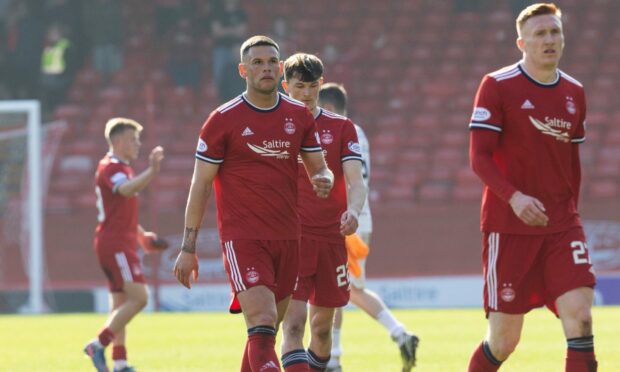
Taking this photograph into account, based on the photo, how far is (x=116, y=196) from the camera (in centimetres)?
1196

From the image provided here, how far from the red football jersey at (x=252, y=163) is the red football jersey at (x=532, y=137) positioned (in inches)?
43.6

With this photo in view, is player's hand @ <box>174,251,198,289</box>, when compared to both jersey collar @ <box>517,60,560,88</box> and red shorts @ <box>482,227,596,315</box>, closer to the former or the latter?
red shorts @ <box>482,227,596,315</box>

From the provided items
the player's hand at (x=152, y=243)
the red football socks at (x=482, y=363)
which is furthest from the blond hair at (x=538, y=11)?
the player's hand at (x=152, y=243)

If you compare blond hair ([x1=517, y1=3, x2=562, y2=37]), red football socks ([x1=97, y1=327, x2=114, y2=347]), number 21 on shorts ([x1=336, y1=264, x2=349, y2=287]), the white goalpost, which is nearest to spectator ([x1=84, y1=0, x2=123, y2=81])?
the white goalpost

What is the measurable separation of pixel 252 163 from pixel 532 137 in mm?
1606

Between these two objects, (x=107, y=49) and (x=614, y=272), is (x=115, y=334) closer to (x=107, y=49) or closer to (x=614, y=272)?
(x=614, y=272)

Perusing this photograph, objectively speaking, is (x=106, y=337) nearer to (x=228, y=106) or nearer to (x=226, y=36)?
(x=228, y=106)

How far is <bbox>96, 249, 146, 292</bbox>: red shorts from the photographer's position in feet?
39.0

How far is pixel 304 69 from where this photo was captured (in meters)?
8.63

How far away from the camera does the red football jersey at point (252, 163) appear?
749cm

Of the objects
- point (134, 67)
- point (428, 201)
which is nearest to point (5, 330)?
point (428, 201)

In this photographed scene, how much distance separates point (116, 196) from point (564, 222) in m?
5.56

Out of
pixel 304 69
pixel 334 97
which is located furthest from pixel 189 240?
pixel 334 97

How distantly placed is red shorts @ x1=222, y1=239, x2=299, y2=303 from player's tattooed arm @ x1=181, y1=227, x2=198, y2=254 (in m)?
0.21
